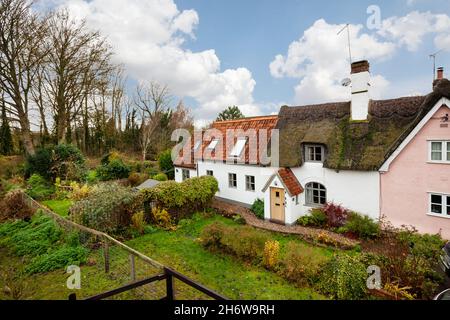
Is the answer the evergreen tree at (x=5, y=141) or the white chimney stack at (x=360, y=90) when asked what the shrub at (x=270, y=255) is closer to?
the white chimney stack at (x=360, y=90)

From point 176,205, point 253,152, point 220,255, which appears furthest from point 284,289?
point 253,152

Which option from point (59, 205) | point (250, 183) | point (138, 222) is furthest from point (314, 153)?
point (59, 205)

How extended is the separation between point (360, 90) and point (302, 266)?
10166 mm

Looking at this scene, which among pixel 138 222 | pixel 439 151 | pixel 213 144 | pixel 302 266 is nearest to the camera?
pixel 302 266

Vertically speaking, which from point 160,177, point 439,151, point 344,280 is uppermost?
point 439,151

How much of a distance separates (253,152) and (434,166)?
9.08 metres

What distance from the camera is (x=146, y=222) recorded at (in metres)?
13.6

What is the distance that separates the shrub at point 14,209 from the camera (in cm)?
1383

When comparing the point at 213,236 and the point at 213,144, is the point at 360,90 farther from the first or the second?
the point at 213,236

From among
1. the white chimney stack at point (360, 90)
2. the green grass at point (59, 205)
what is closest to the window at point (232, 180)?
the white chimney stack at point (360, 90)

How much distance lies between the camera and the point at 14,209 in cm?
1420

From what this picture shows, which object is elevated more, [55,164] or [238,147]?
[238,147]

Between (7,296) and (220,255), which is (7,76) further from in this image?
(220,255)

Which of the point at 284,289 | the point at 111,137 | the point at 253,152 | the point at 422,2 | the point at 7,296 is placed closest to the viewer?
the point at 7,296
